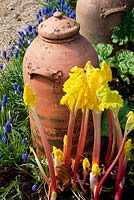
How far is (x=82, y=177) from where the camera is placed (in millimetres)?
3053

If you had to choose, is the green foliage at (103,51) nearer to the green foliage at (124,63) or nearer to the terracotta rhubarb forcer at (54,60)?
the green foliage at (124,63)

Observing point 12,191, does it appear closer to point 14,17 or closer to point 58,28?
point 58,28

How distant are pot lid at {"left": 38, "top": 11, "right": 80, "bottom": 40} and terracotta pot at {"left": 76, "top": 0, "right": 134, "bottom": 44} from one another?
1162 millimetres

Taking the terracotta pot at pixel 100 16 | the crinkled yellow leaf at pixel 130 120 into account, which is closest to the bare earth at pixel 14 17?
the terracotta pot at pixel 100 16

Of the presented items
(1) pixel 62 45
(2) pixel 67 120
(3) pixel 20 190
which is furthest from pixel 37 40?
(3) pixel 20 190

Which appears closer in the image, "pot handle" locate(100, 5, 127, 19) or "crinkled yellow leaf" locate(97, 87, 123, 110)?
"crinkled yellow leaf" locate(97, 87, 123, 110)

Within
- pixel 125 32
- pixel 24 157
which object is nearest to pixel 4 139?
pixel 24 157

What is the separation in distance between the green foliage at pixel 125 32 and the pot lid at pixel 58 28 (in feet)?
3.75

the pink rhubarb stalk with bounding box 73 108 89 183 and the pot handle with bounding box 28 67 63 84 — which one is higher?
the pot handle with bounding box 28 67 63 84

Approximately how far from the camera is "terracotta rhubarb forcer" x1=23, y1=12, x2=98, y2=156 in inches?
110

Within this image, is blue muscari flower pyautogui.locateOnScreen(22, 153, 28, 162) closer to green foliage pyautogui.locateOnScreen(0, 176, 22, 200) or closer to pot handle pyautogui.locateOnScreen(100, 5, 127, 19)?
green foliage pyautogui.locateOnScreen(0, 176, 22, 200)

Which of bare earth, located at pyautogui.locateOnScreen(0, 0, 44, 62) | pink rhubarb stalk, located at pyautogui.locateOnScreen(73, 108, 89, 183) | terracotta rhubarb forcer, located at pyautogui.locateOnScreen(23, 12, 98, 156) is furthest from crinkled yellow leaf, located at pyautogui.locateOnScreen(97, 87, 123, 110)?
bare earth, located at pyautogui.locateOnScreen(0, 0, 44, 62)

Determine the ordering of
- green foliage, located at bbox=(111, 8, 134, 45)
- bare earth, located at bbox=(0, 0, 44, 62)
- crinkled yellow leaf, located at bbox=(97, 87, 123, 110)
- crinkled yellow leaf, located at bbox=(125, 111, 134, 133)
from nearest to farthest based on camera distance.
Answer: crinkled yellow leaf, located at bbox=(97, 87, 123, 110), crinkled yellow leaf, located at bbox=(125, 111, 134, 133), green foliage, located at bbox=(111, 8, 134, 45), bare earth, located at bbox=(0, 0, 44, 62)

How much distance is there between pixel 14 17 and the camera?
17.6ft
